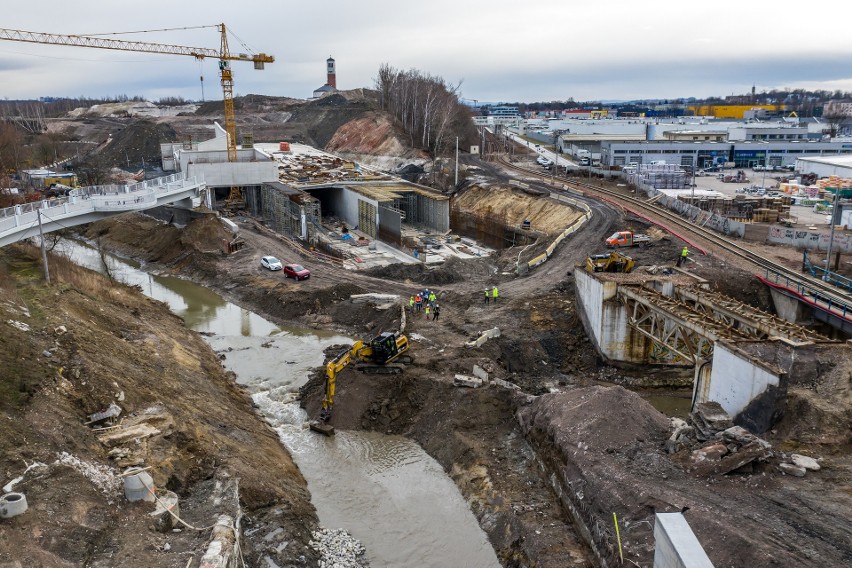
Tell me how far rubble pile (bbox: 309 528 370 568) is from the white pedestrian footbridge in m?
18.1

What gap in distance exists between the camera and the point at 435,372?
81.3ft

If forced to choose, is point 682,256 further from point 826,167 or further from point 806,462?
point 826,167

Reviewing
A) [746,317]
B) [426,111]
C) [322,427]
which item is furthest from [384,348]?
[426,111]

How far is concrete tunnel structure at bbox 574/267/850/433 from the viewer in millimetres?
19688

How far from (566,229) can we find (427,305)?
53.8ft

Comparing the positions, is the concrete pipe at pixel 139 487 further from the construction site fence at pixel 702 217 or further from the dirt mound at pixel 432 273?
the construction site fence at pixel 702 217

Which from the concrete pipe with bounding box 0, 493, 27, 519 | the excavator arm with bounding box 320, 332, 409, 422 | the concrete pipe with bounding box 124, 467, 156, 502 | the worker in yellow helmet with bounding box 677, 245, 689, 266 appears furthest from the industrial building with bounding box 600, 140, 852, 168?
the concrete pipe with bounding box 0, 493, 27, 519

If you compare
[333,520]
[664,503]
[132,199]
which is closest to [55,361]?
[333,520]

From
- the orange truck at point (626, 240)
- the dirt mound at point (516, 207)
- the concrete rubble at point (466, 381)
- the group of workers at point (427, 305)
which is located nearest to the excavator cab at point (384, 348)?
the concrete rubble at point (466, 381)

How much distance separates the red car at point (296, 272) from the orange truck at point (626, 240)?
17.9 meters

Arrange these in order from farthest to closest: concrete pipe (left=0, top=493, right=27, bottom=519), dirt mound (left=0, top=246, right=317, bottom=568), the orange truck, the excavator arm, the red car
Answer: the red car
the orange truck
the excavator arm
dirt mound (left=0, top=246, right=317, bottom=568)
concrete pipe (left=0, top=493, right=27, bottom=519)

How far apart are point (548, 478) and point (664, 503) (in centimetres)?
454

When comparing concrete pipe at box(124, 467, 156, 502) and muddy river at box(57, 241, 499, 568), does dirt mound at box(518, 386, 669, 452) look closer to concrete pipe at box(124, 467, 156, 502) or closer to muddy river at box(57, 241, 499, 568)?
muddy river at box(57, 241, 499, 568)

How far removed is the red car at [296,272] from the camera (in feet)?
125
